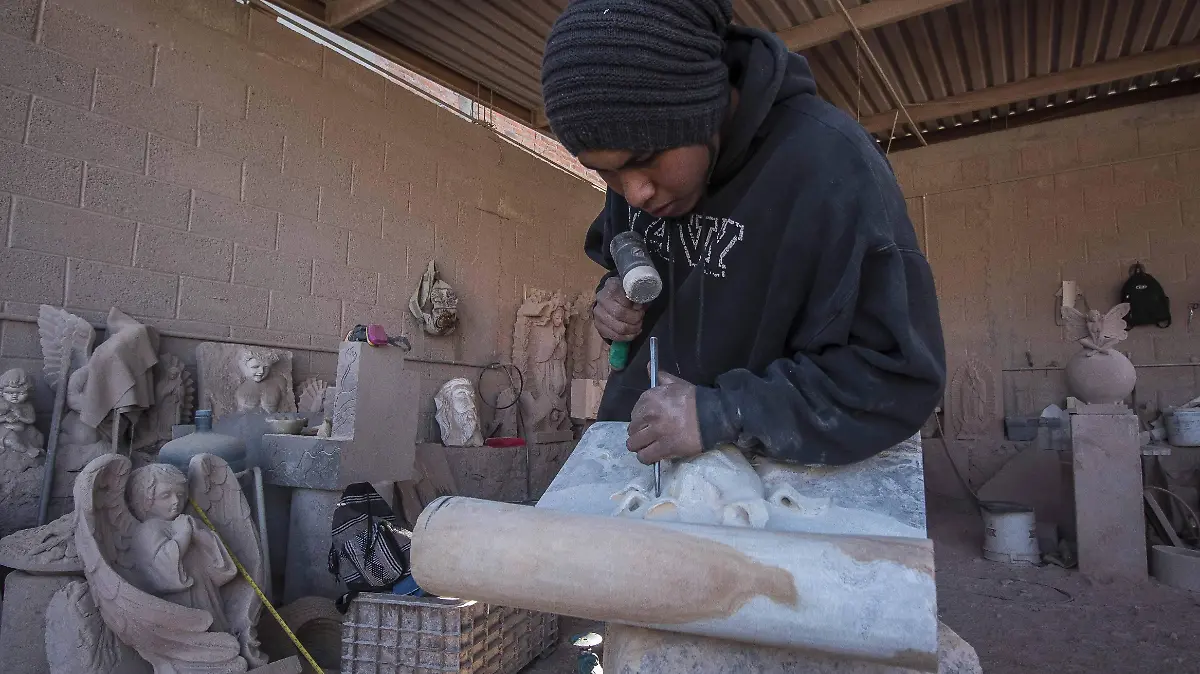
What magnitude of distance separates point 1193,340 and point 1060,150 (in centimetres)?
247

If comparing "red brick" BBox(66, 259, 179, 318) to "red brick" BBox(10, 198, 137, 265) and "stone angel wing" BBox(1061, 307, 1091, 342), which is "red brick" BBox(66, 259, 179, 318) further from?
"stone angel wing" BBox(1061, 307, 1091, 342)

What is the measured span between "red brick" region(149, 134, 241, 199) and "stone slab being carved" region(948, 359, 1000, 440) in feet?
25.3

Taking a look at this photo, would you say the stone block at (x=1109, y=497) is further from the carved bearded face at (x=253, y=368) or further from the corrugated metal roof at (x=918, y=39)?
the carved bearded face at (x=253, y=368)

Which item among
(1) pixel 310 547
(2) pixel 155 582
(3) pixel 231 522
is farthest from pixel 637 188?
(1) pixel 310 547

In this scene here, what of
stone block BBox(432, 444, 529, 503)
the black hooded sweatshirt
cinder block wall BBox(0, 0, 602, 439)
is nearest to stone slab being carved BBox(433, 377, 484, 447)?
stone block BBox(432, 444, 529, 503)

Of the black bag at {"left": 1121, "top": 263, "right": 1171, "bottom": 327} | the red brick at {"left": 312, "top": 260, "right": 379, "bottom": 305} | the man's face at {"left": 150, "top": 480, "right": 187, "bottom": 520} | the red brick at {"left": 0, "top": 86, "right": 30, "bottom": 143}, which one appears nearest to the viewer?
the man's face at {"left": 150, "top": 480, "right": 187, "bottom": 520}

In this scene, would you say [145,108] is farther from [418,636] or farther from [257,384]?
[418,636]

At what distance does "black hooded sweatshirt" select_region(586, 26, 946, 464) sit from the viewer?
0.99 meters

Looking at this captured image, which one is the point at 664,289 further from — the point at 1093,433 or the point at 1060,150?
the point at 1060,150

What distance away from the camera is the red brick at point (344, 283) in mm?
5812

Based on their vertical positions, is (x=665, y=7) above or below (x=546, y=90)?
above

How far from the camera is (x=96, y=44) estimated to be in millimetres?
4492

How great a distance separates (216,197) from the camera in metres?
5.09

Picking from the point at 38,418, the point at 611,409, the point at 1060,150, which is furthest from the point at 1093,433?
the point at 38,418
